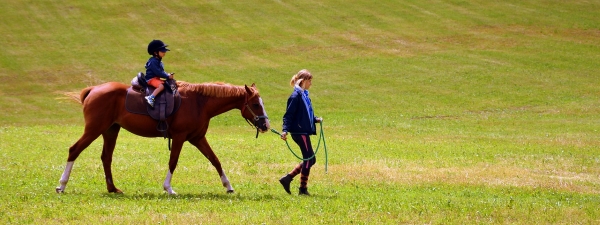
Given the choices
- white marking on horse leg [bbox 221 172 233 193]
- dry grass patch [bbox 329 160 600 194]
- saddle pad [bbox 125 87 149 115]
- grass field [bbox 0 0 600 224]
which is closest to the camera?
grass field [bbox 0 0 600 224]

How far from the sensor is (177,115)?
46.0 feet

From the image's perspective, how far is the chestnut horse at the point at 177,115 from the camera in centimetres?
1402

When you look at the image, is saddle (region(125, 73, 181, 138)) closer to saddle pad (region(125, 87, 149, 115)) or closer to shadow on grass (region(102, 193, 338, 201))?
saddle pad (region(125, 87, 149, 115))

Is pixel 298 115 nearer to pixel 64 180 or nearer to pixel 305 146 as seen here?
pixel 305 146

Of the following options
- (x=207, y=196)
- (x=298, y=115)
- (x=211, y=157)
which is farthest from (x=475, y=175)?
(x=207, y=196)

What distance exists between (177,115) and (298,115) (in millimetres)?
2247

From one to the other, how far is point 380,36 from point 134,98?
43732mm

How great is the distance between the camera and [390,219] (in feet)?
36.8

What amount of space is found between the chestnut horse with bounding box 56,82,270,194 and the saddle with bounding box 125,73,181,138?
9 cm

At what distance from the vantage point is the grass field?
12594 millimetres

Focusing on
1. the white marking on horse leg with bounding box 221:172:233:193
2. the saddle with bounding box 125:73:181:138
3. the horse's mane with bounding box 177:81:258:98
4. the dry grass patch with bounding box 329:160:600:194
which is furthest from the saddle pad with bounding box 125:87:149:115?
the dry grass patch with bounding box 329:160:600:194

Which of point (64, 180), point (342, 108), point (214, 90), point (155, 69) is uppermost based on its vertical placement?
point (155, 69)

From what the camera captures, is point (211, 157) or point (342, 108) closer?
point (211, 157)

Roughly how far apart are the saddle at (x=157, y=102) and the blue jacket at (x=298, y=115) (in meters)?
2.13
